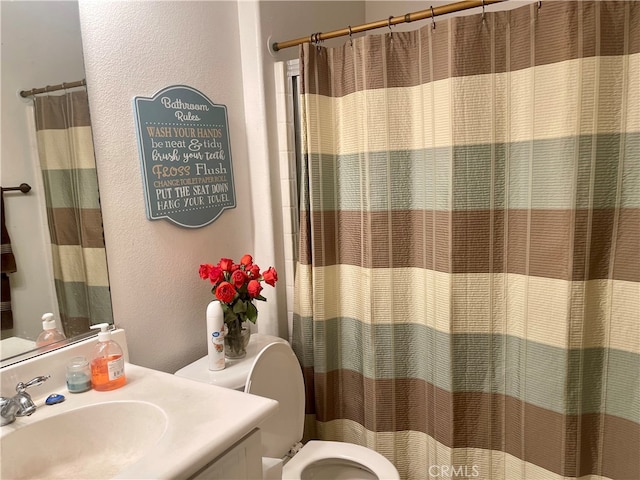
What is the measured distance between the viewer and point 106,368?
1.17 m

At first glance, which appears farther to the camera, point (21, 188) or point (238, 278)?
point (238, 278)

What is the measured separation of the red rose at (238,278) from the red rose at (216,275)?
1.6 inches

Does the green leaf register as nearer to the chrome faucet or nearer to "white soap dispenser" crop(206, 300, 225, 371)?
"white soap dispenser" crop(206, 300, 225, 371)

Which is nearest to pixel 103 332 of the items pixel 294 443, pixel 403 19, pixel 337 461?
pixel 294 443

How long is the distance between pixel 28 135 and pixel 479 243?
134 cm

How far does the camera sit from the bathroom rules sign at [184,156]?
4.83 feet

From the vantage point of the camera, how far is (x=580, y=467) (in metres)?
1.43

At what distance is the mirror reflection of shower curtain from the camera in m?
1.21

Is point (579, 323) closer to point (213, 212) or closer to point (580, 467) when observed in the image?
point (580, 467)

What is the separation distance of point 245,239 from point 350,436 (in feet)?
3.01

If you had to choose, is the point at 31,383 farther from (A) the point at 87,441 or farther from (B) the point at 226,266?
(B) the point at 226,266

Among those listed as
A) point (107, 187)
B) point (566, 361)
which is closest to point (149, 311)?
point (107, 187)

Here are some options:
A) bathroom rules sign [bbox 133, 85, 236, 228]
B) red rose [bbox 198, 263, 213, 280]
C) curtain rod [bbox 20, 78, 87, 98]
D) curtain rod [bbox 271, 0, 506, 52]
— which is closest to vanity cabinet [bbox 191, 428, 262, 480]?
red rose [bbox 198, 263, 213, 280]

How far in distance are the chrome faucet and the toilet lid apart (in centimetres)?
56
